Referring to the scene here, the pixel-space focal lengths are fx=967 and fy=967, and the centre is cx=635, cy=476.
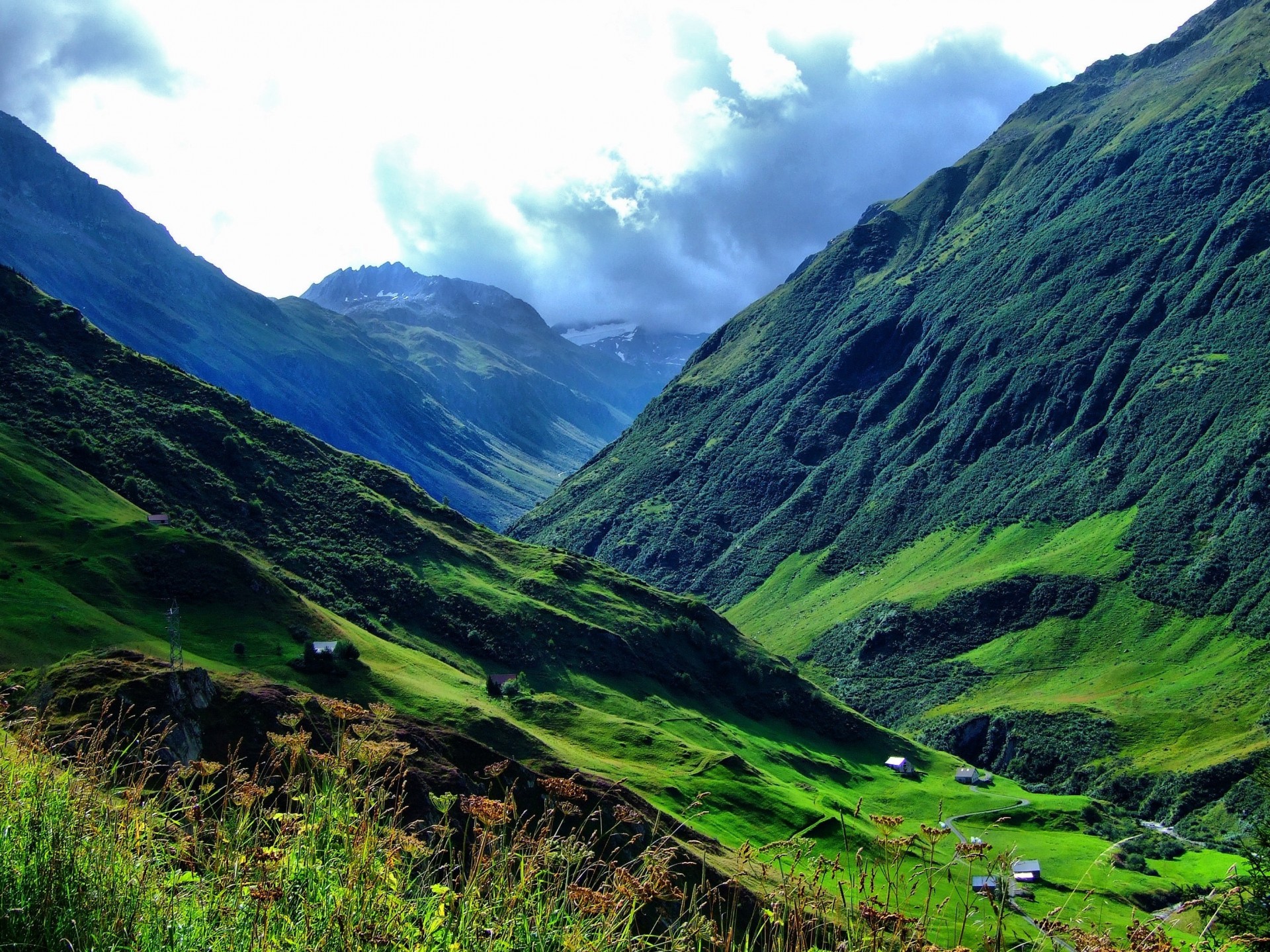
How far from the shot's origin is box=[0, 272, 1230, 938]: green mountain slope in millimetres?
82750

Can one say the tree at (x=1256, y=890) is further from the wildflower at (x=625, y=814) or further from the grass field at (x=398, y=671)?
the grass field at (x=398, y=671)

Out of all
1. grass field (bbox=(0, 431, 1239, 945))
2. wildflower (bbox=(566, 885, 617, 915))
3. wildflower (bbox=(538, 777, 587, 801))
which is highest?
wildflower (bbox=(538, 777, 587, 801))

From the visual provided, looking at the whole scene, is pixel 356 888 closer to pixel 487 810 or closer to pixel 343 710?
pixel 487 810

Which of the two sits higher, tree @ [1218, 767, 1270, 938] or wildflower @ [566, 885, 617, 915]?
tree @ [1218, 767, 1270, 938]

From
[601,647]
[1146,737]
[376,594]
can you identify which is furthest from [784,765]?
[1146,737]

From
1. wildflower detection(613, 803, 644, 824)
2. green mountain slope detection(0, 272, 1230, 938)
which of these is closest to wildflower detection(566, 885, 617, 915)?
wildflower detection(613, 803, 644, 824)

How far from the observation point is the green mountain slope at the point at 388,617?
8275 centimetres

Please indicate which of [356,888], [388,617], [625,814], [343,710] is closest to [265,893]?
[356,888]

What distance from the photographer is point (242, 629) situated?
298ft

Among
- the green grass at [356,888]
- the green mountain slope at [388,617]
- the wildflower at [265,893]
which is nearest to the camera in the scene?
the wildflower at [265,893]

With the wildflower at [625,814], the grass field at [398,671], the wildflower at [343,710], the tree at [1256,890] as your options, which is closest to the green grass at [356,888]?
the wildflower at [625,814]

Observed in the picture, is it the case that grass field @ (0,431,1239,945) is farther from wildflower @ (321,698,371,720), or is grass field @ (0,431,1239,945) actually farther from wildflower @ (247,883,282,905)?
wildflower @ (247,883,282,905)

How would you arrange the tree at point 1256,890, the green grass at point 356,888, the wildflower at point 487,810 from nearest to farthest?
the green grass at point 356,888 < the wildflower at point 487,810 < the tree at point 1256,890

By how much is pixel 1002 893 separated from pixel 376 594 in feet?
442
